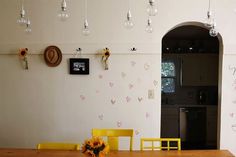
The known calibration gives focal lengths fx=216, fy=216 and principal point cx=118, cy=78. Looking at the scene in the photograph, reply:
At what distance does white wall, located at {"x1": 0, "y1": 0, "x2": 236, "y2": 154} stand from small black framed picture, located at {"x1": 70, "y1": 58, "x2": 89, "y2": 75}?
3.1 inches

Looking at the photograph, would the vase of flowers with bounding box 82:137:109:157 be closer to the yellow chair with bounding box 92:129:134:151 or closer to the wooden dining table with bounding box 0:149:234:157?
the wooden dining table with bounding box 0:149:234:157

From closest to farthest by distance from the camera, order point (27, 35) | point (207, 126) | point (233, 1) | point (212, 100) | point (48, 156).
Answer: point (48, 156)
point (233, 1)
point (27, 35)
point (207, 126)
point (212, 100)

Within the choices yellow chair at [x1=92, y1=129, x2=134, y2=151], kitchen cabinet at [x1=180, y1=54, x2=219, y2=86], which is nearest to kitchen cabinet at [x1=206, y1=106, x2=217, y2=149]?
kitchen cabinet at [x1=180, y1=54, x2=219, y2=86]

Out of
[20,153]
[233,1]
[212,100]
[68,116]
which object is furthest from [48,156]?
[212,100]


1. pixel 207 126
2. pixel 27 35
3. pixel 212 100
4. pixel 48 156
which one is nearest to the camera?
pixel 48 156

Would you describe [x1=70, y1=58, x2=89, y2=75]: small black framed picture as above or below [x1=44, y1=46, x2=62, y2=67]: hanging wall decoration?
below

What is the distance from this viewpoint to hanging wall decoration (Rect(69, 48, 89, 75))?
2.97 m

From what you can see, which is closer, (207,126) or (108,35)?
(108,35)

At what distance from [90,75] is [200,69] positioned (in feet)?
10.8

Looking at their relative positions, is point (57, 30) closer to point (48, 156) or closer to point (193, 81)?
point (48, 156)

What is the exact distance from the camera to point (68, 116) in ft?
10.00

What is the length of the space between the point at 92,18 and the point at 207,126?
12.2ft

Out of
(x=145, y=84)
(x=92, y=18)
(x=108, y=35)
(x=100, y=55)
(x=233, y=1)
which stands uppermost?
(x=233, y=1)

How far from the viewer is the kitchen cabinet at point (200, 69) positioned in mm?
5246
